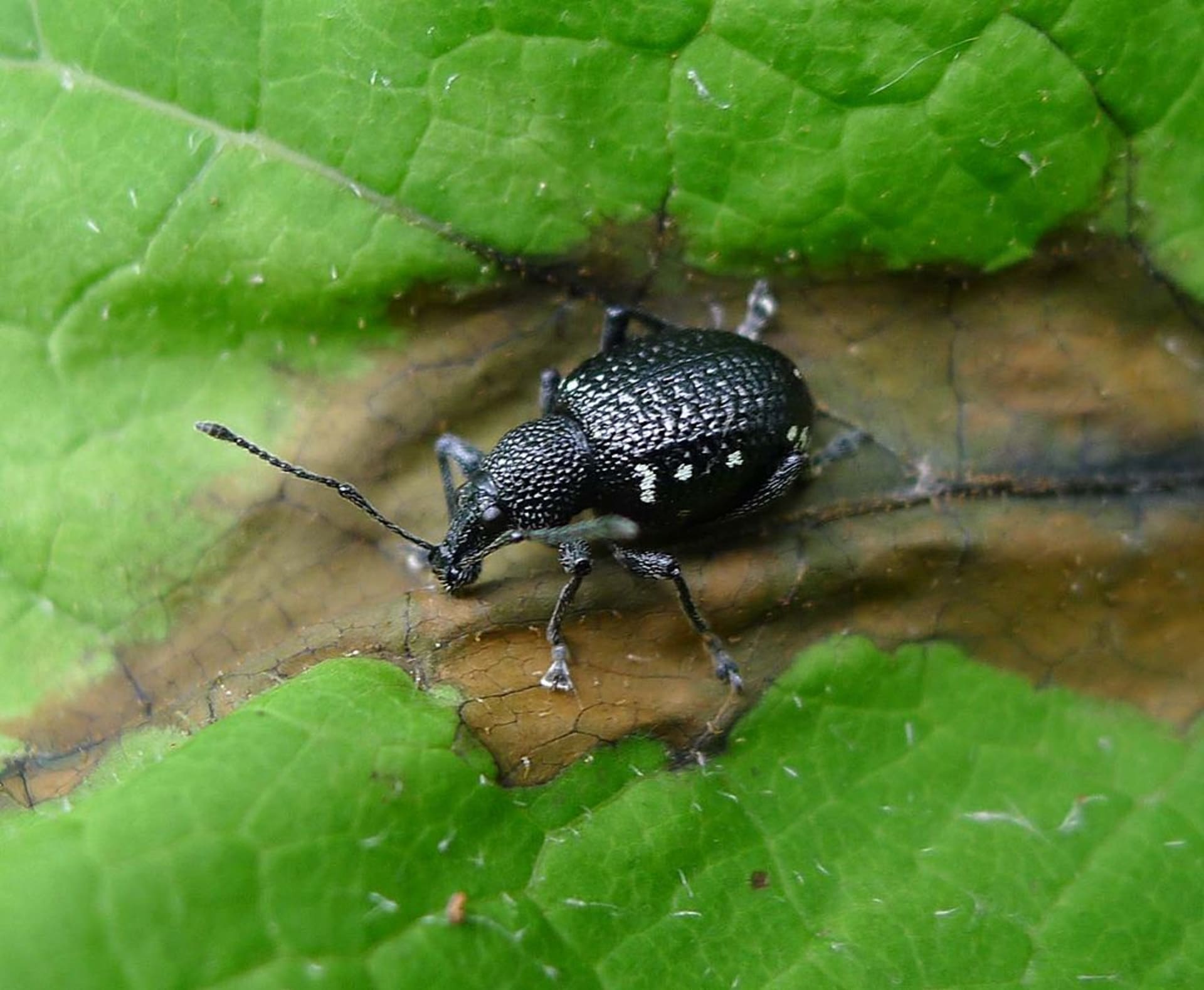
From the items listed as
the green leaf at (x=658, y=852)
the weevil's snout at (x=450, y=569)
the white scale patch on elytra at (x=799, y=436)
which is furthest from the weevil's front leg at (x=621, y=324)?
the green leaf at (x=658, y=852)

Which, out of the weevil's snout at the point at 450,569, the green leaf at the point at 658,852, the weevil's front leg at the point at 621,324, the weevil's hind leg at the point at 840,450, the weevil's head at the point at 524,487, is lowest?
the green leaf at the point at 658,852

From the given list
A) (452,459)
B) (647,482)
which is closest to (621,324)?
(647,482)

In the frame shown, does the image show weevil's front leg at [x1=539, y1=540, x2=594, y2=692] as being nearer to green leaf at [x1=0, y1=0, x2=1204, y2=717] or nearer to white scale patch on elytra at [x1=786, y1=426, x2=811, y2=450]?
white scale patch on elytra at [x1=786, y1=426, x2=811, y2=450]

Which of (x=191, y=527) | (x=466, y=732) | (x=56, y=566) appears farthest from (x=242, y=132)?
(x=466, y=732)

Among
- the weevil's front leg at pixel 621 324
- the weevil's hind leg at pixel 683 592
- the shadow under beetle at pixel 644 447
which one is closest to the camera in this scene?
the weevil's hind leg at pixel 683 592

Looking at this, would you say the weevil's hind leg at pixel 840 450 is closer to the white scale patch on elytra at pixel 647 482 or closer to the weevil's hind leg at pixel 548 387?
the white scale patch on elytra at pixel 647 482

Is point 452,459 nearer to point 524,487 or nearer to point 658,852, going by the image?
point 524,487

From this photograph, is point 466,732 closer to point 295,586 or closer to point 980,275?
point 295,586
